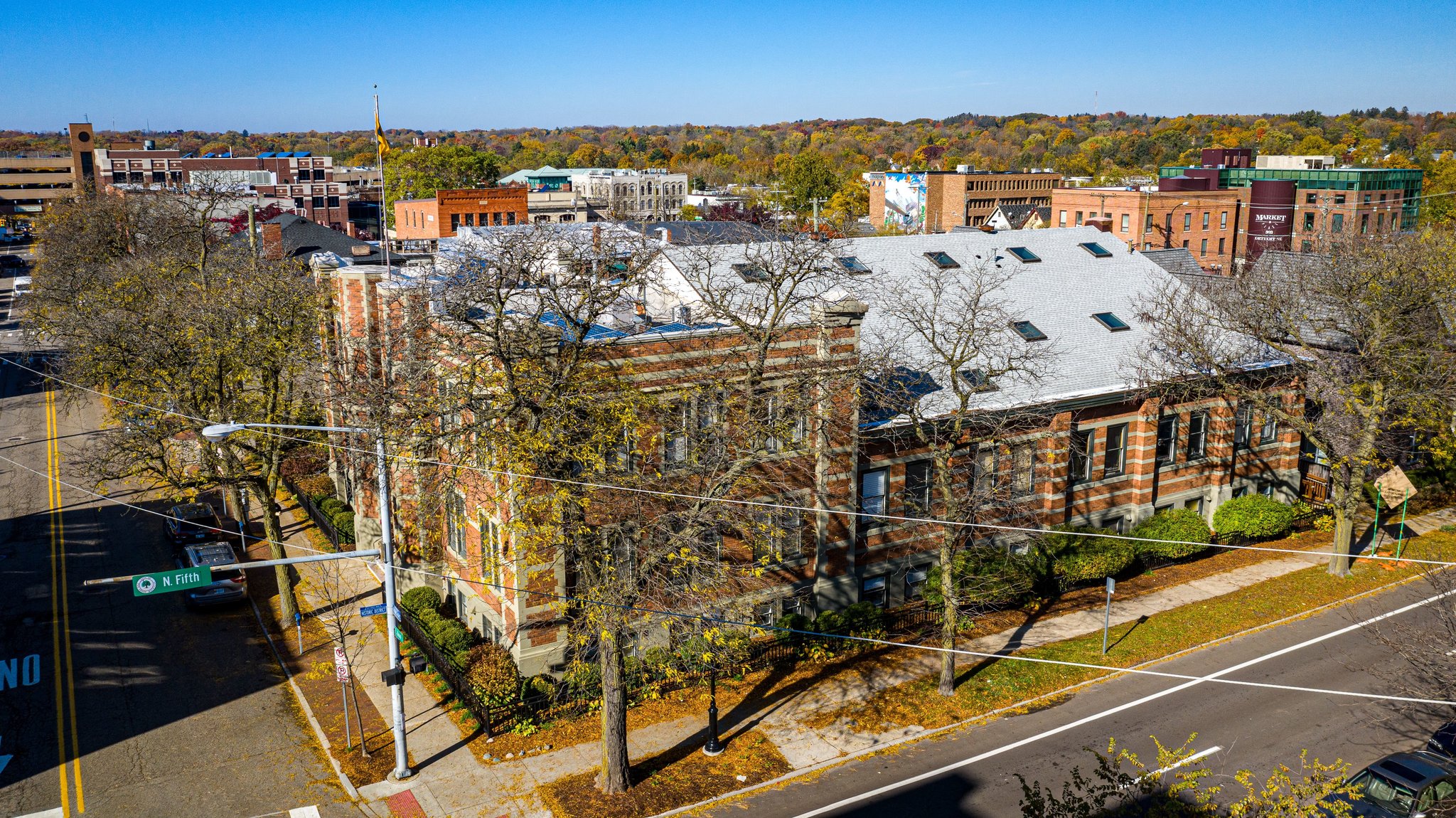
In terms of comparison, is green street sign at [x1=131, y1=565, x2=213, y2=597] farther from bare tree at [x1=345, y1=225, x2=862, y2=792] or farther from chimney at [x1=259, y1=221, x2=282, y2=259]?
Answer: chimney at [x1=259, y1=221, x2=282, y2=259]

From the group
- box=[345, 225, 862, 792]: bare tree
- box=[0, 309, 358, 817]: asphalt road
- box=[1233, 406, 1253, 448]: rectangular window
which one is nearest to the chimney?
box=[0, 309, 358, 817]: asphalt road

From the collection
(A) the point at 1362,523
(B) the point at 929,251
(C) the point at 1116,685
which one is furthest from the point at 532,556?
(A) the point at 1362,523

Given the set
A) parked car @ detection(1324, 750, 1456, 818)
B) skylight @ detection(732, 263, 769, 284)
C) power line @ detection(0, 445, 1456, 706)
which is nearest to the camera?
parked car @ detection(1324, 750, 1456, 818)

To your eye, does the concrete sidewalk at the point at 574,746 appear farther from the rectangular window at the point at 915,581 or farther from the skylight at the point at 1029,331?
the skylight at the point at 1029,331

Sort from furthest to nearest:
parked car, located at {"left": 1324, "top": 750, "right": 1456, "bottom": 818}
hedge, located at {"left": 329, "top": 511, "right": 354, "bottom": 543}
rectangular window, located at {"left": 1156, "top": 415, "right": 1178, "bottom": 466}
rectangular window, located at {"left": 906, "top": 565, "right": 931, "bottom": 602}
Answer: hedge, located at {"left": 329, "top": 511, "right": 354, "bottom": 543} < rectangular window, located at {"left": 1156, "top": 415, "right": 1178, "bottom": 466} < rectangular window, located at {"left": 906, "top": 565, "right": 931, "bottom": 602} < parked car, located at {"left": 1324, "top": 750, "right": 1456, "bottom": 818}

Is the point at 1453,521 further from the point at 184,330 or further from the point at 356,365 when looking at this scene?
the point at 184,330

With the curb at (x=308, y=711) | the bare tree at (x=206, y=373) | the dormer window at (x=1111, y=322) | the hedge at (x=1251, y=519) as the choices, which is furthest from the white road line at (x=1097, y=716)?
the bare tree at (x=206, y=373)

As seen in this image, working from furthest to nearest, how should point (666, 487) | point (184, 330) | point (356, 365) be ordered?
point (356, 365)
point (184, 330)
point (666, 487)

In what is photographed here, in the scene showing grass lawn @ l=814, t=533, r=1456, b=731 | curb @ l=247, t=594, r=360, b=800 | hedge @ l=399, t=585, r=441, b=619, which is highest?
hedge @ l=399, t=585, r=441, b=619
